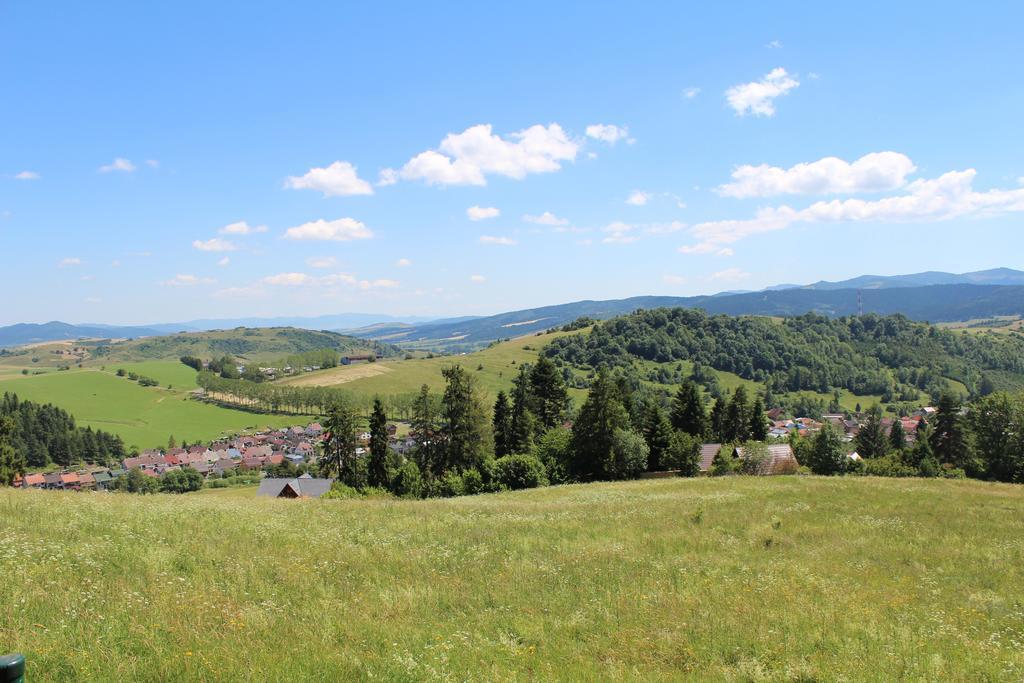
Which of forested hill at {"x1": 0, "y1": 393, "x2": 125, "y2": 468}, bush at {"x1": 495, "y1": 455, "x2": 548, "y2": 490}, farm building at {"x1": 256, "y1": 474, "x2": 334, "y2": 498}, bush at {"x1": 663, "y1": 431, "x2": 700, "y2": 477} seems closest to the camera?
bush at {"x1": 495, "y1": 455, "x2": 548, "y2": 490}

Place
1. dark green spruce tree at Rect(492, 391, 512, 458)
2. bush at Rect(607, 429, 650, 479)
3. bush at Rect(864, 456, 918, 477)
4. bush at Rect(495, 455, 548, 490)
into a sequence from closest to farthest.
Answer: bush at Rect(495, 455, 548, 490) < bush at Rect(607, 429, 650, 479) < dark green spruce tree at Rect(492, 391, 512, 458) < bush at Rect(864, 456, 918, 477)

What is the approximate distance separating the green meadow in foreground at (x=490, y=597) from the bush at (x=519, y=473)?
32.2 metres

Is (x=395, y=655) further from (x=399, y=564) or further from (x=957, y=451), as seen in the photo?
(x=957, y=451)

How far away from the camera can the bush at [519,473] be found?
51.7 meters

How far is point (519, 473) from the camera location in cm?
5209

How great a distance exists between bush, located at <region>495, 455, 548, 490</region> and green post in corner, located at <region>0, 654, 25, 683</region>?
159 feet

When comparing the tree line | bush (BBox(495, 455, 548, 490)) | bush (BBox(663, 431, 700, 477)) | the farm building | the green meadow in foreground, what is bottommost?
the tree line

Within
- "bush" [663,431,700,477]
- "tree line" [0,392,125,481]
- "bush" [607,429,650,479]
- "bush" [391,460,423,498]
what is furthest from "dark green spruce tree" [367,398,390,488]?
"tree line" [0,392,125,481]

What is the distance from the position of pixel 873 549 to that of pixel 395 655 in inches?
610

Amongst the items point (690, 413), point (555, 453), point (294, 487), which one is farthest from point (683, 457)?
point (294, 487)

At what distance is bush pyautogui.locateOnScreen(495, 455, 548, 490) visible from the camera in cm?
5166

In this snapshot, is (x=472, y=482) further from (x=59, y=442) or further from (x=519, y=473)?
(x=59, y=442)

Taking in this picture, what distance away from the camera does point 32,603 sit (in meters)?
8.70

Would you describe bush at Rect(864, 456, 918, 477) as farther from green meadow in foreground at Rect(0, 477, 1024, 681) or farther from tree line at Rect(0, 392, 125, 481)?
tree line at Rect(0, 392, 125, 481)
